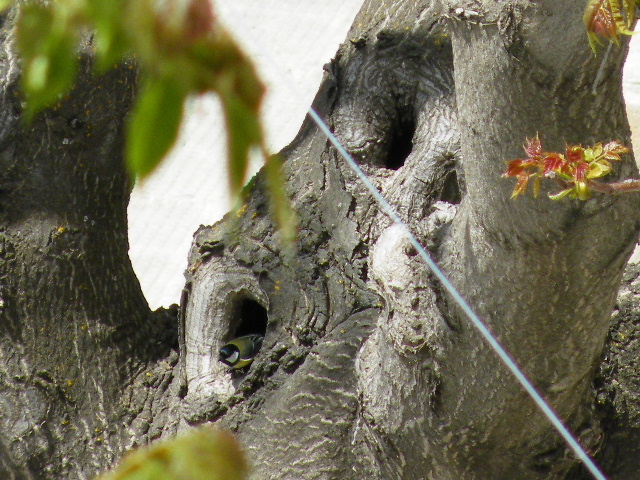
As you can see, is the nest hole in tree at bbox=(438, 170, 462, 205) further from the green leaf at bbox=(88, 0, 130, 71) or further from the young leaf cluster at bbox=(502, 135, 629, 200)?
the green leaf at bbox=(88, 0, 130, 71)

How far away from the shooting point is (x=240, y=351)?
1.99 meters

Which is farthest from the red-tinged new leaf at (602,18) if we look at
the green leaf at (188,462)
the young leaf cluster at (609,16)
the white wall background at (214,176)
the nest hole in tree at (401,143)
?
the white wall background at (214,176)

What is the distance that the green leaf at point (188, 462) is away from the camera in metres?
0.60

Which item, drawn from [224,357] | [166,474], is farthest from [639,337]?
[166,474]

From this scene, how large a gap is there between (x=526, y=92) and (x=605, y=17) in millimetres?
251

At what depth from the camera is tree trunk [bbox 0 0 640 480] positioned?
3.92ft

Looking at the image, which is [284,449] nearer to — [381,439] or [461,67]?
[381,439]

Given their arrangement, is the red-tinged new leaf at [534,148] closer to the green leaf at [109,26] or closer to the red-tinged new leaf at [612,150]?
the red-tinged new leaf at [612,150]

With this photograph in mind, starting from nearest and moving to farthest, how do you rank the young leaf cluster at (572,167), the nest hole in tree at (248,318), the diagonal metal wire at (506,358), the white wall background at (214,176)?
the young leaf cluster at (572,167) < the diagonal metal wire at (506,358) < the nest hole in tree at (248,318) < the white wall background at (214,176)

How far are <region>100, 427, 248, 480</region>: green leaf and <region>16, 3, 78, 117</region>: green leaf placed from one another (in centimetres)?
26

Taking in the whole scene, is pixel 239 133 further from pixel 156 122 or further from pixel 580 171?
pixel 580 171

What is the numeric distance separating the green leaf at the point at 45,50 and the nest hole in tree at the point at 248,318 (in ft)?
4.81

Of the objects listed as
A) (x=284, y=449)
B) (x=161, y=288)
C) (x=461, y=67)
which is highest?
(x=161, y=288)

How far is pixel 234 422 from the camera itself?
1.90 metres
